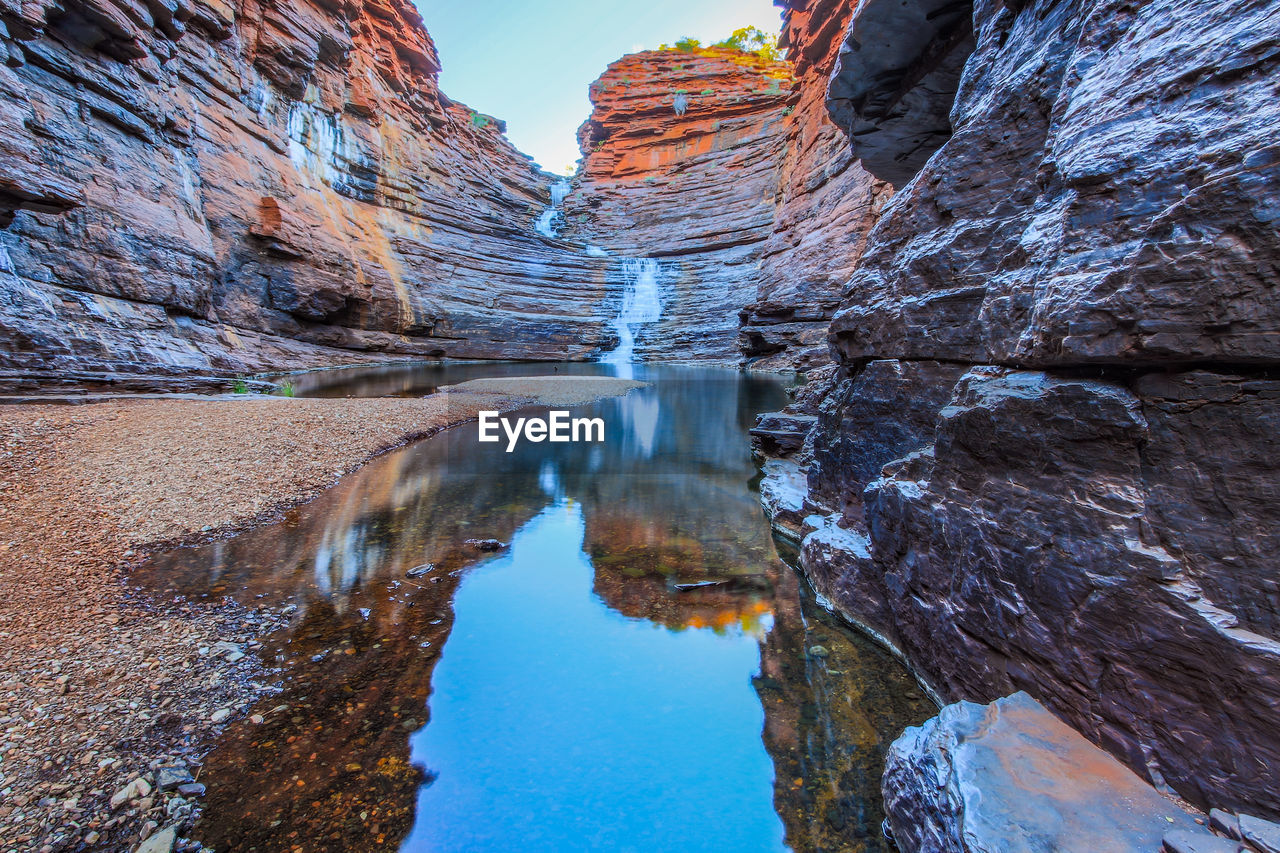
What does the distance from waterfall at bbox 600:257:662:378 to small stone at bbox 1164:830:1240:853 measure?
35826 mm

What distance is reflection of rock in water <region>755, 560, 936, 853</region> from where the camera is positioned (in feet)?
9.30

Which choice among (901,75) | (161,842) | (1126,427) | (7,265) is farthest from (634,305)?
(161,842)

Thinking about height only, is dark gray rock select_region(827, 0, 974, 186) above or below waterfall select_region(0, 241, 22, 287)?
above

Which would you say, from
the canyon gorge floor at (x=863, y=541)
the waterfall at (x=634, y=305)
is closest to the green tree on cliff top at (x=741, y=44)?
the waterfall at (x=634, y=305)

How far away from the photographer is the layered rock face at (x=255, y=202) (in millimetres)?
12523

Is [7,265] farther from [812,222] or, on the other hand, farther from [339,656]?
[812,222]

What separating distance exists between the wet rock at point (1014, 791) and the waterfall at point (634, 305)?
3501 centimetres

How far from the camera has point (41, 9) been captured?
12.6 meters

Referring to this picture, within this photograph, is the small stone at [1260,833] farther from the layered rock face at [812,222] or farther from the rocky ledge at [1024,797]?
the layered rock face at [812,222]

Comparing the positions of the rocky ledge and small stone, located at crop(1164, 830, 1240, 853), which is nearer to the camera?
small stone, located at crop(1164, 830, 1240, 853)

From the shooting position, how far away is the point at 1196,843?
169cm

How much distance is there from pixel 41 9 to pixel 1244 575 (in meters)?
22.5

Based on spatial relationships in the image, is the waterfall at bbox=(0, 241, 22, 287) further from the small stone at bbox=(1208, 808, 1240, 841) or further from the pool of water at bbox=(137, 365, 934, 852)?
the small stone at bbox=(1208, 808, 1240, 841)

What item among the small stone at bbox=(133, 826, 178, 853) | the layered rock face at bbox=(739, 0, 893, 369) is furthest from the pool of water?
the layered rock face at bbox=(739, 0, 893, 369)
